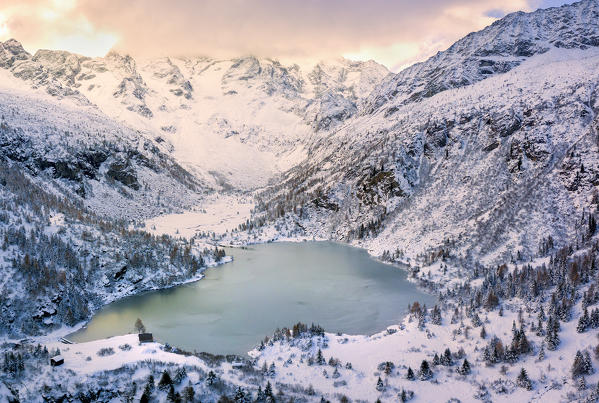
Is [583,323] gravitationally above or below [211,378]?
above

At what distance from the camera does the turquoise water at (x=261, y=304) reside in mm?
69688

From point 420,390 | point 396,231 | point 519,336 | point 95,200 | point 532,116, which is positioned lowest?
point 420,390

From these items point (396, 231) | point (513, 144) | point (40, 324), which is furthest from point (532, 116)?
point (40, 324)

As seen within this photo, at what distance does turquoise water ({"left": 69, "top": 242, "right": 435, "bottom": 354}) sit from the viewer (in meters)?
69.7

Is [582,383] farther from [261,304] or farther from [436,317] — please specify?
[261,304]

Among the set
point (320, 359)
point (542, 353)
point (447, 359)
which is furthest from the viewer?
point (320, 359)

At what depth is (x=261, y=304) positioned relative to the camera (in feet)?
278

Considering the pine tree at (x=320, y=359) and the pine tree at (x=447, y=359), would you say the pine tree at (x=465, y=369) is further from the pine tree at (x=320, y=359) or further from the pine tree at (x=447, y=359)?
the pine tree at (x=320, y=359)

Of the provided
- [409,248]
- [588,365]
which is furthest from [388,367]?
[409,248]

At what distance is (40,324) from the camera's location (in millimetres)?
67750

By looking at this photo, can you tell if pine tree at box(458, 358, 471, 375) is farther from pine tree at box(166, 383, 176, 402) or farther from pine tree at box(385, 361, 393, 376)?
pine tree at box(166, 383, 176, 402)

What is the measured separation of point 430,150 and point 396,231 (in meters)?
39.9

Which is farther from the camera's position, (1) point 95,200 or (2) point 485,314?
(1) point 95,200

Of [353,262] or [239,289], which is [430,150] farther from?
[239,289]
